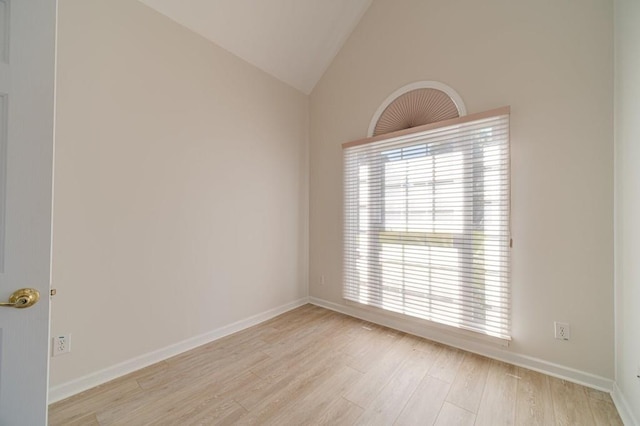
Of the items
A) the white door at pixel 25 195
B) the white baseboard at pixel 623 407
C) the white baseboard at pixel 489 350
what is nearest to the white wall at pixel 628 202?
the white baseboard at pixel 623 407

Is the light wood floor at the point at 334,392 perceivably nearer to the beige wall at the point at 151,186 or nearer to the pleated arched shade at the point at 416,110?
the beige wall at the point at 151,186

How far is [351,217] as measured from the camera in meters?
3.04

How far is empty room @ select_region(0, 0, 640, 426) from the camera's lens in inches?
57.8

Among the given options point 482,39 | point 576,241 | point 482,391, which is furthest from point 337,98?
point 482,391

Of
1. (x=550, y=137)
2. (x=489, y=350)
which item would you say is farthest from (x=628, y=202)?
(x=489, y=350)

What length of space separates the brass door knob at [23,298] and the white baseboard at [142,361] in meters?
1.29

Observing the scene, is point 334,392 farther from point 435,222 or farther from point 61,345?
point 61,345

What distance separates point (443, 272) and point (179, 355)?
2.53 meters

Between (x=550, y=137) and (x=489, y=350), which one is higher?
(x=550, y=137)

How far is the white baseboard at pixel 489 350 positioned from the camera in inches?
69.2

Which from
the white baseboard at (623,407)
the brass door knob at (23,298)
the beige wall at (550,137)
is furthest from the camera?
the beige wall at (550,137)

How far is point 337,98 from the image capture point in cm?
321

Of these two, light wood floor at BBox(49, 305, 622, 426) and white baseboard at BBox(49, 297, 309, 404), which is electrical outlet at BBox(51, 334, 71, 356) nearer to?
white baseboard at BBox(49, 297, 309, 404)

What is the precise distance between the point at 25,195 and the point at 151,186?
1202 mm
